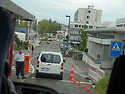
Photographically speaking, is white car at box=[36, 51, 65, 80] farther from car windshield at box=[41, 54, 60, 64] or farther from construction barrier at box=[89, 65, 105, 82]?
construction barrier at box=[89, 65, 105, 82]

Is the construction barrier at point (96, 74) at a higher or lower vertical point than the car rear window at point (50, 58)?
lower

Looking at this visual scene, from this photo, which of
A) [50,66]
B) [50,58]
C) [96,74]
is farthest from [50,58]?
[96,74]

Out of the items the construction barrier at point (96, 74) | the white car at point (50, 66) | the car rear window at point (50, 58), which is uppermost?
the car rear window at point (50, 58)

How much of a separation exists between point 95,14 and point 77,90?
109691mm

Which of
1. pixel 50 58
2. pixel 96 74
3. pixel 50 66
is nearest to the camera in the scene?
pixel 50 66

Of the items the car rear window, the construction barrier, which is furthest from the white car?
the construction barrier

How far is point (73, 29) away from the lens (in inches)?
3767

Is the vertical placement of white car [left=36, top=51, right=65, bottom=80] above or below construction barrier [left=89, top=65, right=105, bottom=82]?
above

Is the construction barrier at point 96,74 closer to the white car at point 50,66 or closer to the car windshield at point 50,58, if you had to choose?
the white car at point 50,66

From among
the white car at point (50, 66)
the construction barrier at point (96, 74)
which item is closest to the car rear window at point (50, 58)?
the white car at point (50, 66)

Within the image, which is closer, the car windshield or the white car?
the white car

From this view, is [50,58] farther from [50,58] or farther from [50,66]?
[50,66]

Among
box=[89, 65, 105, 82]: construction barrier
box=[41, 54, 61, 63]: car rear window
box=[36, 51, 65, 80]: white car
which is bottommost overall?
box=[89, 65, 105, 82]: construction barrier

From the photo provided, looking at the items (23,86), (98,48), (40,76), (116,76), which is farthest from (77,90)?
(98,48)
